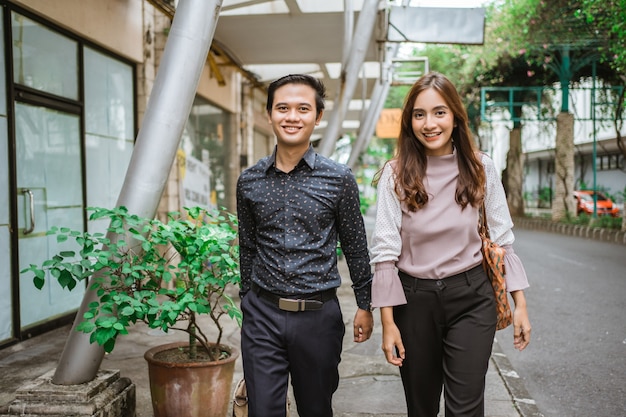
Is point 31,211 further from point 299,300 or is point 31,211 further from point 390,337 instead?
point 390,337

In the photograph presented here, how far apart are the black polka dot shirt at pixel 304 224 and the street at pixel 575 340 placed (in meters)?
2.56

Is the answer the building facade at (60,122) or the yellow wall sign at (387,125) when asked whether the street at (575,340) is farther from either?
the yellow wall sign at (387,125)

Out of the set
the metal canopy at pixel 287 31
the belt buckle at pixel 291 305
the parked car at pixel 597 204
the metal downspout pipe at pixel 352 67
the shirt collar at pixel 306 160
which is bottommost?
the parked car at pixel 597 204

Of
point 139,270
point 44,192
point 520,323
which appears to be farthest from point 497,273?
point 44,192

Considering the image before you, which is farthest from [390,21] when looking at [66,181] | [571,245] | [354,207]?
[571,245]

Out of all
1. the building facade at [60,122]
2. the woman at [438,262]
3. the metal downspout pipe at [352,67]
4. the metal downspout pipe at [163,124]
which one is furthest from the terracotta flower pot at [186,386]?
the metal downspout pipe at [352,67]

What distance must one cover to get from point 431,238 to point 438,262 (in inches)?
4.4

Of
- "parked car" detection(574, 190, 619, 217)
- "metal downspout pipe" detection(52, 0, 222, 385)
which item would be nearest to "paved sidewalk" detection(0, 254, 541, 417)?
"metal downspout pipe" detection(52, 0, 222, 385)

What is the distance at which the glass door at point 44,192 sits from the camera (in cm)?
587

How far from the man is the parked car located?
1043 inches

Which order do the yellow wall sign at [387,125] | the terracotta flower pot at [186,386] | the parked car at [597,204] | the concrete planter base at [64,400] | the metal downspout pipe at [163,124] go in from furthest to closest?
the parked car at [597,204]
the yellow wall sign at [387,125]
the terracotta flower pot at [186,386]
the metal downspout pipe at [163,124]
the concrete planter base at [64,400]

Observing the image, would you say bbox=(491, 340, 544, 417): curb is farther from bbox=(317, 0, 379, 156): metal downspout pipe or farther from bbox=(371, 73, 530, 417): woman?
bbox=(317, 0, 379, 156): metal downspout pipe

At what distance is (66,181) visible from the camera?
6.61 m

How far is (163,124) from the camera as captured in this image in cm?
345
